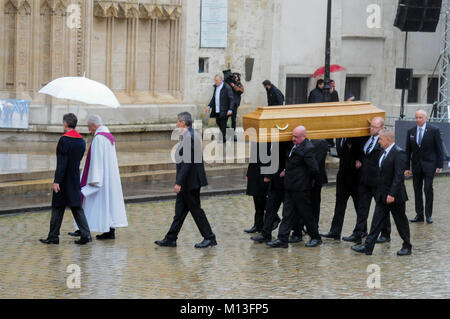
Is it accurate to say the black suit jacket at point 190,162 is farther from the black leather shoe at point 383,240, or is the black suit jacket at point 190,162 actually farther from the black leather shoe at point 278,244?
the black leather shoe at point 383,240

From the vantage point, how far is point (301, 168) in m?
13.5

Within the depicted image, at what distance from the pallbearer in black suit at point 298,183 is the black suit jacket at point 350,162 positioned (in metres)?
0.84

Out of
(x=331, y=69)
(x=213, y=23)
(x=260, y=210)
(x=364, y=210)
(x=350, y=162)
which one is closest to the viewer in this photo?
(x=364, y=210)

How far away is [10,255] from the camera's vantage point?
12.6 metres

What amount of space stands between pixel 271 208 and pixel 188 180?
1.36m

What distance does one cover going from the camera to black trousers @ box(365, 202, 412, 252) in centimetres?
1314

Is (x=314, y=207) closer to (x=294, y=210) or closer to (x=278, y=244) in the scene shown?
(x=294, y=210)

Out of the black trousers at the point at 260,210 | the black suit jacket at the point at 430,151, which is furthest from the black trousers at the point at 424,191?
the black trousers at the point at 260,210

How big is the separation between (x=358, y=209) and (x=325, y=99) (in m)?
9.88

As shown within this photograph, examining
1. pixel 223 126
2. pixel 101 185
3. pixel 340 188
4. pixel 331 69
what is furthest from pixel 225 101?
pixel 101 185

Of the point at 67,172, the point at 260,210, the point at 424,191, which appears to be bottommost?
the point at 260,210

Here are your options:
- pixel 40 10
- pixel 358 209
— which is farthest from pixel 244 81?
pixel 358 209

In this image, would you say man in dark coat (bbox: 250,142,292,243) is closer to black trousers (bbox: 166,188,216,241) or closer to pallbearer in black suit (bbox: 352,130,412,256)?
black trousers (bbox: 166,188,216,241)

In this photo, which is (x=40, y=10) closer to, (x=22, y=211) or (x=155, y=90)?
(x=155, y=90)
